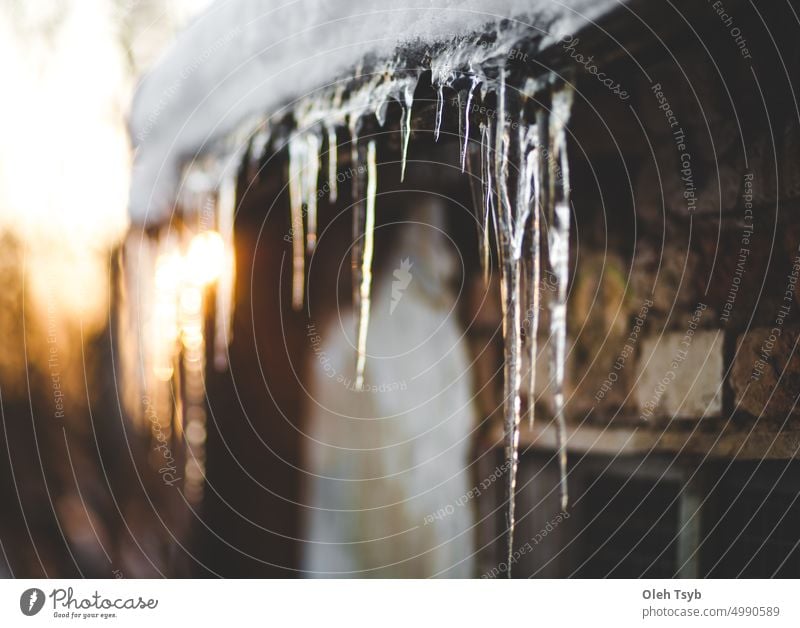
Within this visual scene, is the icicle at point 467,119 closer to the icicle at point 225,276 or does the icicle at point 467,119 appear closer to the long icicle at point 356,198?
the long icicle at point 356,198

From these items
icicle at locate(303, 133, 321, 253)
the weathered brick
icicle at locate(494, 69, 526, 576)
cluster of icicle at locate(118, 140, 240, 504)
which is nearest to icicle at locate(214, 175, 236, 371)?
cluster of icicle at locate(118, 140, 240, 504)

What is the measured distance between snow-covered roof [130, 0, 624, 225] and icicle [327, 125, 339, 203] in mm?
51

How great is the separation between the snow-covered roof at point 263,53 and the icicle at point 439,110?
45 millimetres

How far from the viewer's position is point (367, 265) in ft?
2.39

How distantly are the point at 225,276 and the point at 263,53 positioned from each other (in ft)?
1.15

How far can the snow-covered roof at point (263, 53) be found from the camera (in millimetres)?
522

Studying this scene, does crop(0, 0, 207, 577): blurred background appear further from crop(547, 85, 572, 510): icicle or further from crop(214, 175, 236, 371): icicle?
crop(547, 85, 572, 510): icicle

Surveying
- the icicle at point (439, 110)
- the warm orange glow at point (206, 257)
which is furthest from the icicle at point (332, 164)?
the warm orange glow at point (206, 257)

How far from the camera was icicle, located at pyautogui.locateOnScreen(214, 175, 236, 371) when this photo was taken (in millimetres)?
764

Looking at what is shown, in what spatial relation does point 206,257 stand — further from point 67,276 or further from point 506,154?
point 506,154

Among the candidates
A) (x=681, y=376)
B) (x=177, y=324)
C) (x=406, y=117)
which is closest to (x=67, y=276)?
(x=177, y=324)
